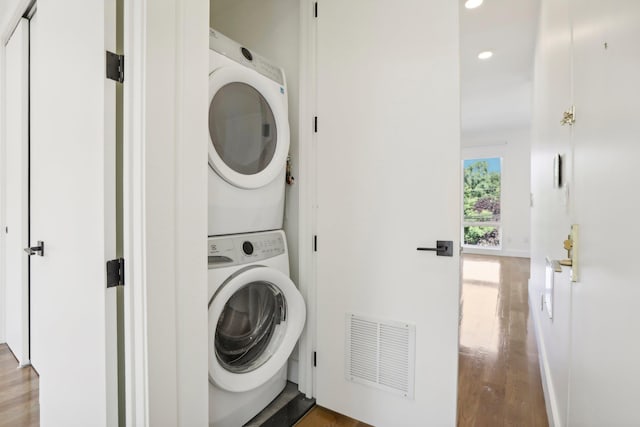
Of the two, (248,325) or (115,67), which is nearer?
(115,67)

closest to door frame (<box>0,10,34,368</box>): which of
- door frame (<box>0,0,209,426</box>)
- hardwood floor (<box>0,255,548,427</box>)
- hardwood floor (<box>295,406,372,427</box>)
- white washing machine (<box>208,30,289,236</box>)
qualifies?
hardwood floor (<box>0,255,548,427</box>)

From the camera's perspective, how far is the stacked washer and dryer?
134cm

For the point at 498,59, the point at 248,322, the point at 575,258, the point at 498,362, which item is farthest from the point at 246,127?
the point at 498,59

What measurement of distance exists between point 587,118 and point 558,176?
2.31ft

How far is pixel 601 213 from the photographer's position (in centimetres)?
82

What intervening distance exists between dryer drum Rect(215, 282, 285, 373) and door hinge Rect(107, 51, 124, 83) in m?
1.00

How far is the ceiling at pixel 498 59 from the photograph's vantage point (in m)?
2.59

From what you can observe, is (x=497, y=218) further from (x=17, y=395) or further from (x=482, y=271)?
(x=17, y=395)

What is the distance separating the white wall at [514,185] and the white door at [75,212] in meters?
7.22

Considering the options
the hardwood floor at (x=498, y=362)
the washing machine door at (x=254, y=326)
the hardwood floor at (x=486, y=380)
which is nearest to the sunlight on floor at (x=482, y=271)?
the hardwood floor at (x=498, y=362)

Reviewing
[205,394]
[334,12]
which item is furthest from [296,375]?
[334,12]

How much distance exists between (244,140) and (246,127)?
2.8 inches

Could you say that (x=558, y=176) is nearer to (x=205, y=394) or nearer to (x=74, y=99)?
(x=205, y=394)

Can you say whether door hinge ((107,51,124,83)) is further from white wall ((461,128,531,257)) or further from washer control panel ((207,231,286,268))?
white wall ((461,128,531,257))
